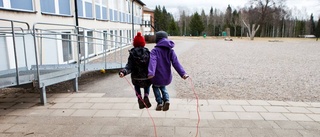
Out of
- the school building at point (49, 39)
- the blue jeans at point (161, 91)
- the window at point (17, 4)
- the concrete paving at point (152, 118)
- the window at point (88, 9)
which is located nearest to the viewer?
the blue jeans at point (161, 91)

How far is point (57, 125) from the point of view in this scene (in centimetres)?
399

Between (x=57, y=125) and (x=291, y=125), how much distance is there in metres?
3.86

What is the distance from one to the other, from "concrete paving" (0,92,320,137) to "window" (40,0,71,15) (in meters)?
4.27

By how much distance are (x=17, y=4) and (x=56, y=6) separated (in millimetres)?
2541

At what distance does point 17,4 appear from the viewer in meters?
7.14

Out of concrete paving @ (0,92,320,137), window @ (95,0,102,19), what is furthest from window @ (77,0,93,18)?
concrete paving @ (0,92,320,137)

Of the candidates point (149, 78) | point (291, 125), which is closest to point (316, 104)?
point (291, 125)

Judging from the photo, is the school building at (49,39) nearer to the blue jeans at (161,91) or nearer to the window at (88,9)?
the window at (88,9)

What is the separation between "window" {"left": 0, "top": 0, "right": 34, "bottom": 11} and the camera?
6595 millimetres

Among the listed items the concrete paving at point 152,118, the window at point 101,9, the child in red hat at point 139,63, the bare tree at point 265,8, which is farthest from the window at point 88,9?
Answer: the bare tree at point 265,8

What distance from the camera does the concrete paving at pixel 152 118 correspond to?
12.2 ft

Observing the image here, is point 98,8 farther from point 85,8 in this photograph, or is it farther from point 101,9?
point 85,8

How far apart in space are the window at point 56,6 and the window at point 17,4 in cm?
69

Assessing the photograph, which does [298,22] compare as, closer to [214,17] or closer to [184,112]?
[214,17]
